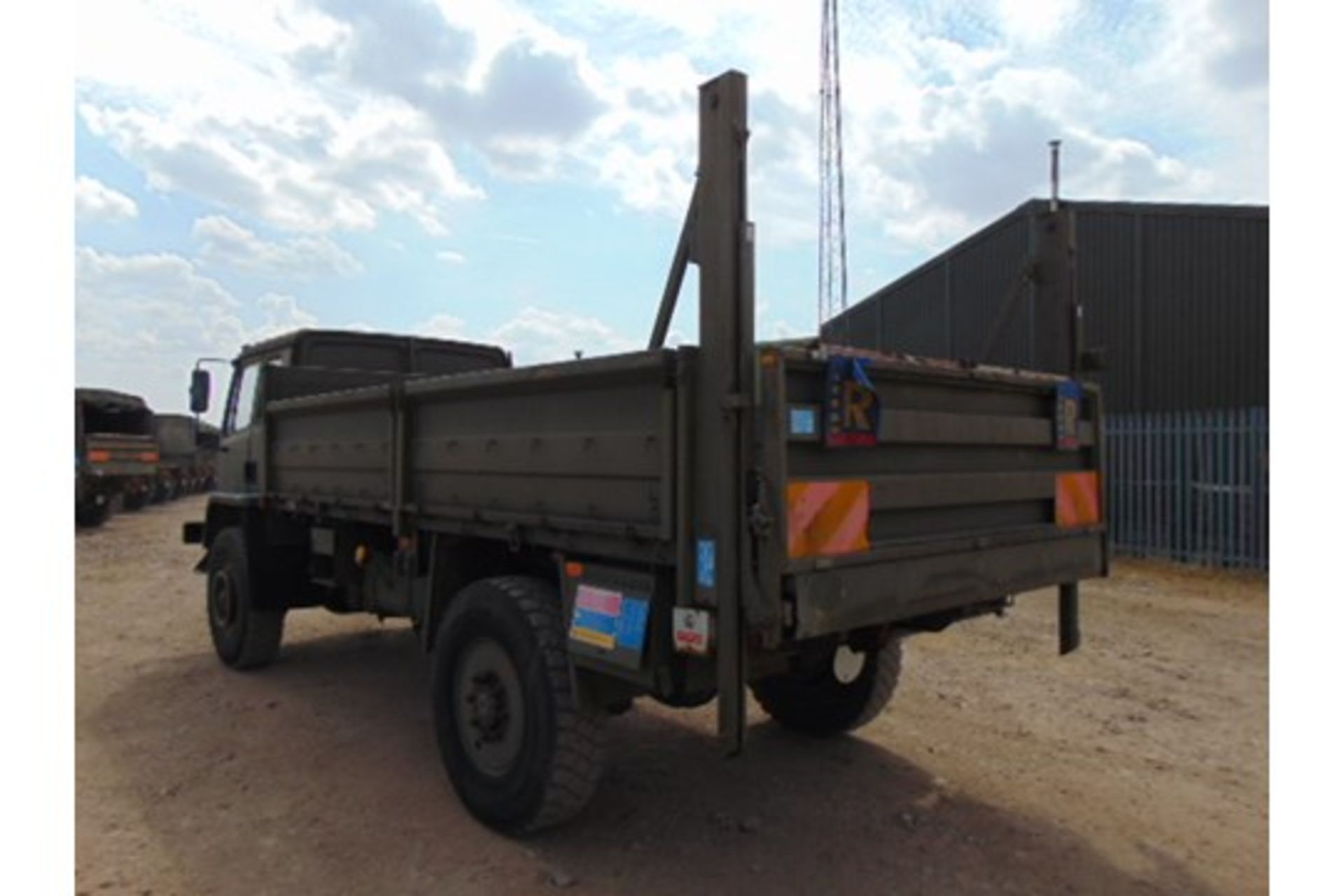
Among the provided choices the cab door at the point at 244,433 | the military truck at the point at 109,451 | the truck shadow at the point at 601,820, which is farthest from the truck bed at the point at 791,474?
the military truck at the point at 109,451

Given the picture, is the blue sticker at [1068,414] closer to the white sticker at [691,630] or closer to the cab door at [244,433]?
the white sticker at [691,630]

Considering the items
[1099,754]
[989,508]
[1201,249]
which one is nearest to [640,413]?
[989,508]

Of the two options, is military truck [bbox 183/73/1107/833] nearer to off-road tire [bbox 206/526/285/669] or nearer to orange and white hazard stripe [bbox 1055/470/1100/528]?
orange and white hazard stripe [bbox 1055/470/1100/528]

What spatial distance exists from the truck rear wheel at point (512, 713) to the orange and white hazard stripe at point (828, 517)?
1.15 metres

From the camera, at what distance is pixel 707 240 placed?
321cm

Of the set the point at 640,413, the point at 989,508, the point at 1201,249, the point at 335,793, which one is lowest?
the point at 335,793

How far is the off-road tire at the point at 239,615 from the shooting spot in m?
6.46

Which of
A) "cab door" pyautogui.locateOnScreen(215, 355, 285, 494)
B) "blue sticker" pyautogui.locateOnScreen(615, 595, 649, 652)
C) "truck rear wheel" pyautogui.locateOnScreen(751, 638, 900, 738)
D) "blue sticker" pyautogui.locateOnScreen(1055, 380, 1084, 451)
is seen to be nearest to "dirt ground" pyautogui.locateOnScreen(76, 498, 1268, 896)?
"truck rear wheel" pyautogui.locateOnScreen(751, 638, 900, 738)

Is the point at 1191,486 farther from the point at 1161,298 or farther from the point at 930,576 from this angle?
the point at 930,576

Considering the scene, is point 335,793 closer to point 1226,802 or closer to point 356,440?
point 356,440

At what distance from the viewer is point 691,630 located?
3.16 metres

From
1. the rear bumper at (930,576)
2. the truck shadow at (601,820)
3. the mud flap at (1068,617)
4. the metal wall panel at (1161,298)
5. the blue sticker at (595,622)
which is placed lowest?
the truck shadow at (601,820)

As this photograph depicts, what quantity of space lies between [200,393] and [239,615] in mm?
1687

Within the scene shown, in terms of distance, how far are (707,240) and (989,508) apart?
5.53 feet
